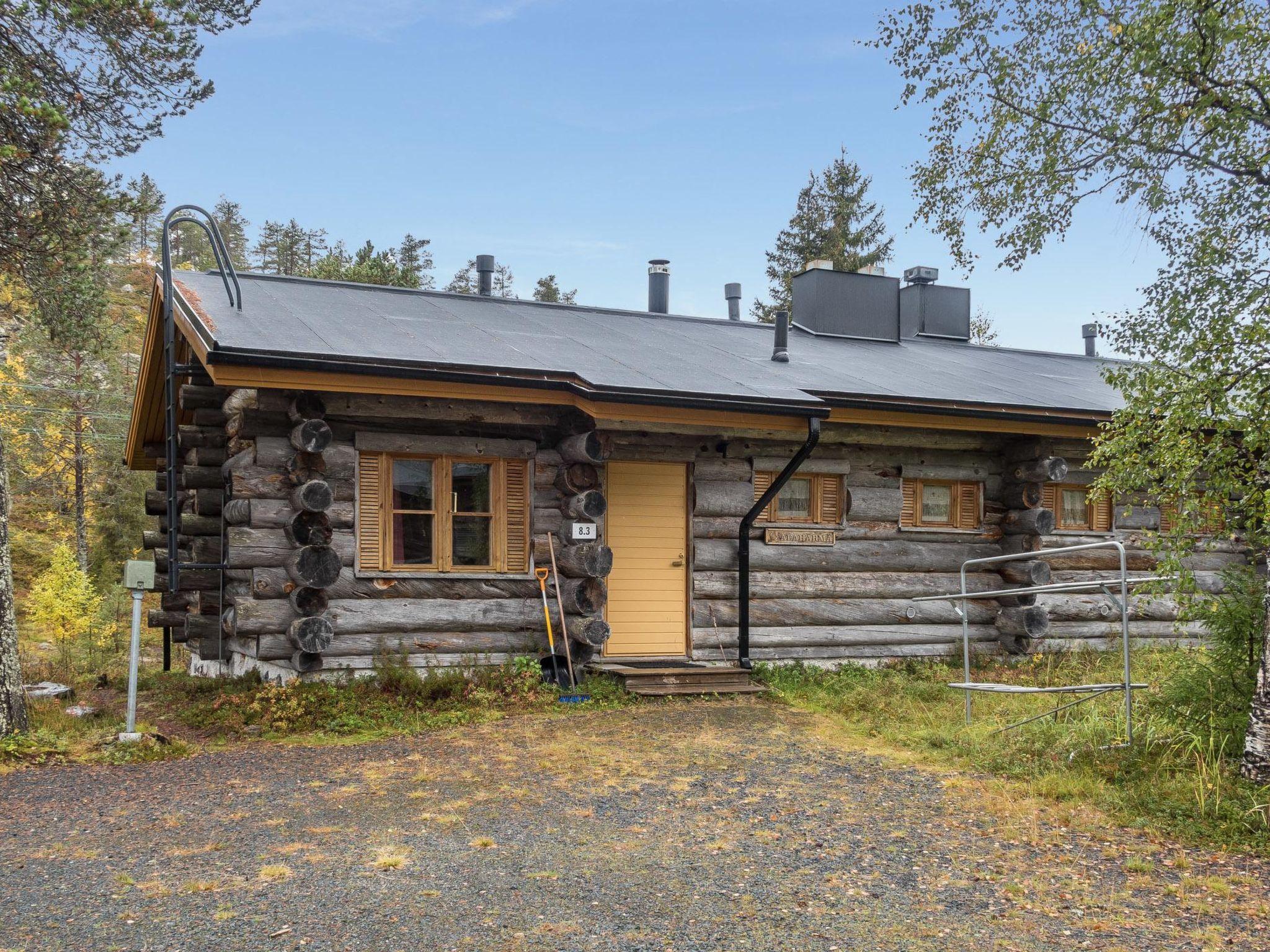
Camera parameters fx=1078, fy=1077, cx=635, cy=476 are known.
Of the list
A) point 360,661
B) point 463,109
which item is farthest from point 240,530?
point 463,109

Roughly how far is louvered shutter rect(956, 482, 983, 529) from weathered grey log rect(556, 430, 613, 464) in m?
4.76

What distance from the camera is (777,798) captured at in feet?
22.9

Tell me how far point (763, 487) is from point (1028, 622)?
3.66 m

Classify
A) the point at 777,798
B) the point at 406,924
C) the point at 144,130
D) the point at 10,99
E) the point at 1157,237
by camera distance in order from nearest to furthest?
the point at 406,924 → the point at 777,798 → the point at 1157,237 → the point at 10,99 → the point at 144,130

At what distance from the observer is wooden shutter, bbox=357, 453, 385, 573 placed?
1038 centimetres

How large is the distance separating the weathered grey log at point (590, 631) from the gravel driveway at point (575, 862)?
2.43 meters

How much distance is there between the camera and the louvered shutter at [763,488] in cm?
1220

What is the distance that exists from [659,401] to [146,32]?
6680 millimetres

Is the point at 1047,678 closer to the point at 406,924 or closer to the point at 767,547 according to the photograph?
the point at 767,547

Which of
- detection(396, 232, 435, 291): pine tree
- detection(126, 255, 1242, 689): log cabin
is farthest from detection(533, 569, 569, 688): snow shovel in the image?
detection(396, 232, 435, 291): pine tree

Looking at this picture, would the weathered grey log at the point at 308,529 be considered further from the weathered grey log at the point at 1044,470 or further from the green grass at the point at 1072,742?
the weathered grey log at the point at 1044,470

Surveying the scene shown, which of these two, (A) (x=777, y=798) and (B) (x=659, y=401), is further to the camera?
(B) (x=659, y=401)

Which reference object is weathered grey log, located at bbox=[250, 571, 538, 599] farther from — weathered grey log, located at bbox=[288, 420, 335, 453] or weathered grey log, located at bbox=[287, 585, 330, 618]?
weathered grey log, located at bbox=[288, 420, 335, 453]

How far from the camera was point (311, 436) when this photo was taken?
9695 millimetres
